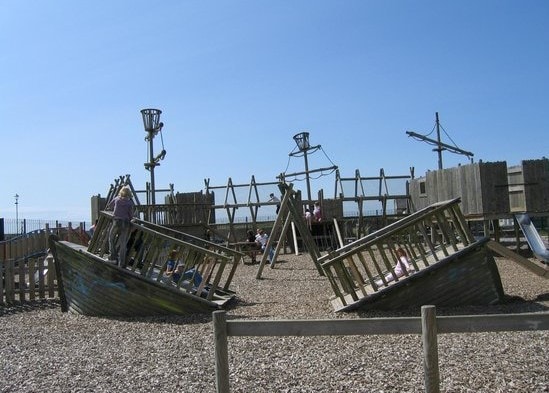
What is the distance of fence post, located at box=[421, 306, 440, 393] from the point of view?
173 inches

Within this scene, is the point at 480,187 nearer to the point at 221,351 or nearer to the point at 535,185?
the point at 535,185

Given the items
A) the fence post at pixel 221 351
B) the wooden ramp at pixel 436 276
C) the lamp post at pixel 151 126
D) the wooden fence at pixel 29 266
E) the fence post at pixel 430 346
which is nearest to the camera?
the fence post at pixel 430 346

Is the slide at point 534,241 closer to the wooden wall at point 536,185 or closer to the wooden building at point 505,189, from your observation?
the wooden building at point 505,189

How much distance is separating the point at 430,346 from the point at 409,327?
21 centimetres

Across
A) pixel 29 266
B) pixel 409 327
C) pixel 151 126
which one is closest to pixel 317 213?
pixel 151 126

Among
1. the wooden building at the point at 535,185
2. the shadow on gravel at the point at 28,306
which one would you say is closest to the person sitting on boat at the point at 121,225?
the shadow on gravel at the point at 28,306

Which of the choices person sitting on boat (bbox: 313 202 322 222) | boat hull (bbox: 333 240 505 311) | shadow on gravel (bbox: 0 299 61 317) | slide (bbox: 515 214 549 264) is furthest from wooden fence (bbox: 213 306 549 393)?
person sitting on boat (bbox: 313 202 322 222)

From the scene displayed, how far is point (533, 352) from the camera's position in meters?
6.52

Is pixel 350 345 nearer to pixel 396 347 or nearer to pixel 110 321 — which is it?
pixel 396 347

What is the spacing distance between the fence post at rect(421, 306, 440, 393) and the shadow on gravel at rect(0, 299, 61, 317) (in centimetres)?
956

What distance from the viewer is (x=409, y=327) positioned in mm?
4527

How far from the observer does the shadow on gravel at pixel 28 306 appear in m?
11.7

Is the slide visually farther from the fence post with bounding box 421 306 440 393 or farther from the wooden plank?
the fence post with bounding box 421 306 440 393

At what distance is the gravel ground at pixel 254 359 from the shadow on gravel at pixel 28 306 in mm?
1649
